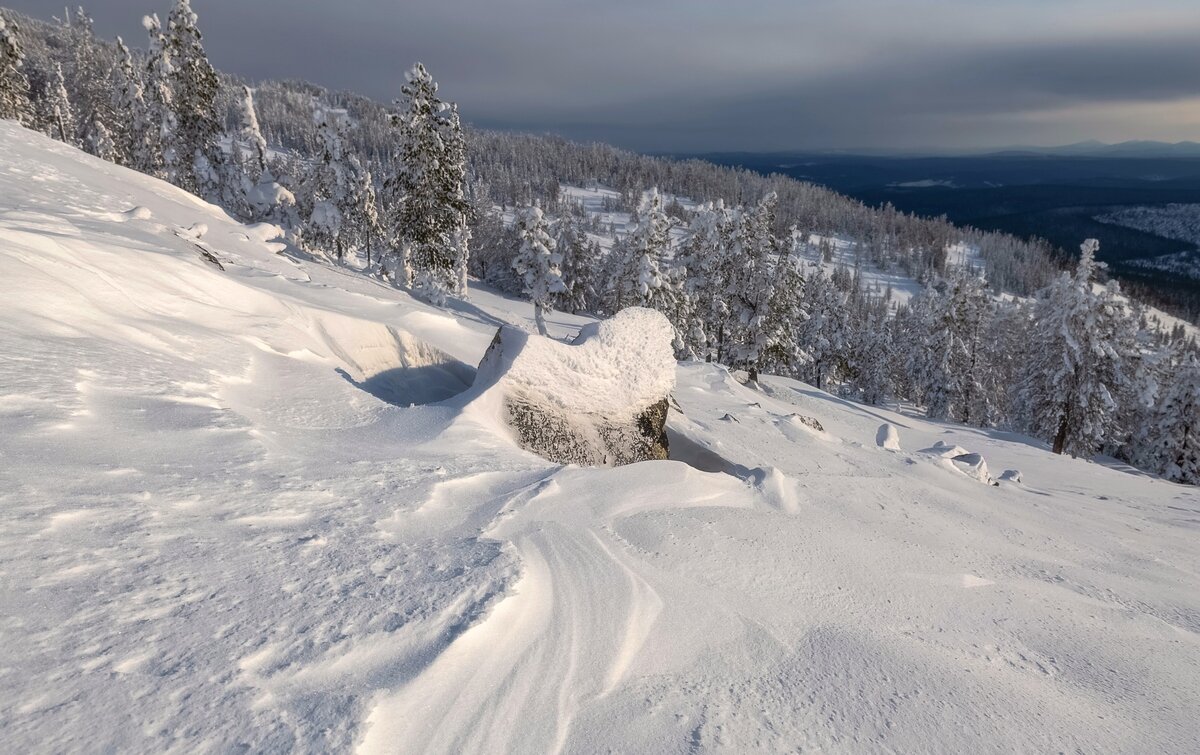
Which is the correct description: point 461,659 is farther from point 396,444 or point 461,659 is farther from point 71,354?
point 71,354

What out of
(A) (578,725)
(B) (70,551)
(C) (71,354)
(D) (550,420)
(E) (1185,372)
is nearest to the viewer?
(A) (578,725)

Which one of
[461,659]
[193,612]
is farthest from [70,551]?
[461,659]

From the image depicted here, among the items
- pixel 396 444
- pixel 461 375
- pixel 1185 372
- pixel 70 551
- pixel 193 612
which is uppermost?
pixel 70 551

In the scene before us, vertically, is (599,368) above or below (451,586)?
below

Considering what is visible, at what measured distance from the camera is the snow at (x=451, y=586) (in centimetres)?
230

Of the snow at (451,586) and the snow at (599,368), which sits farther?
the snow at (599,368)

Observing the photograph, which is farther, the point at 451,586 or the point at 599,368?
the point at 599,368

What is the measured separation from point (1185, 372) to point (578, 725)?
37385 mm

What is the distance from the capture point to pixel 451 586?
3068mm

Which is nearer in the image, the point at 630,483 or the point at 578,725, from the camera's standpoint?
the point at 578,725

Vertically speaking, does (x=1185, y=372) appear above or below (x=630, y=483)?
below

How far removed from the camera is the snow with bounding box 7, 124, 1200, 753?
230 centimetres

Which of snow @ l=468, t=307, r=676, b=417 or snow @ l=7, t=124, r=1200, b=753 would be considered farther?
snow @ l=468, t=307, r=676, b=417

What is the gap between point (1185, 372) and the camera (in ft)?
89.5
